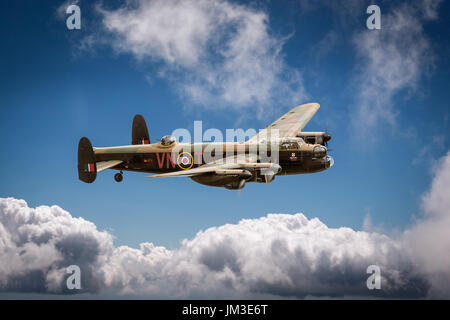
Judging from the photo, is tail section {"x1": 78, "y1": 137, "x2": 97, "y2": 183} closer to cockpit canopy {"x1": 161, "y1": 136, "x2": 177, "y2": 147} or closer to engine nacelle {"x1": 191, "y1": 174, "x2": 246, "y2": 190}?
cockpit canopy {"x1": 161, "y1": 136, "x2": 177, "y2": 147}

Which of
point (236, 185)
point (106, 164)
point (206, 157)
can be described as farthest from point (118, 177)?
point (236, 185)

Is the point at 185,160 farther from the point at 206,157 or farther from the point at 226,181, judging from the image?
the point at 226,181

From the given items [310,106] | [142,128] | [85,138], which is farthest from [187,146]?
[310,106]

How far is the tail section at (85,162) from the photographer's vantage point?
28094 millimetres

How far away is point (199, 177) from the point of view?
25359 mm

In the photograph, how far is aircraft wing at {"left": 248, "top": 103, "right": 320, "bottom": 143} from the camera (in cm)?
3431

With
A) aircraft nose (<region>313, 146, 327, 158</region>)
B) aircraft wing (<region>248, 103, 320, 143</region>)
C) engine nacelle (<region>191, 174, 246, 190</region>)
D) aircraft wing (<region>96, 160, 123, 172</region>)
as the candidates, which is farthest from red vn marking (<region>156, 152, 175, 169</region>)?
aircraft nose (<region>313, 146, 327, 158</region>)

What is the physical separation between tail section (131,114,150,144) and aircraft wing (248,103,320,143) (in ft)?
26.3

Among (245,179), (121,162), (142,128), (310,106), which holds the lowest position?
(245,179)

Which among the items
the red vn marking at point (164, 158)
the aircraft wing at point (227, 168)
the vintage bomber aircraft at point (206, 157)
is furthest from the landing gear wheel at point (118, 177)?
the aircraft wing at point (227, 168)

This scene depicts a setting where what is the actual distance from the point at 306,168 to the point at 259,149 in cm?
349

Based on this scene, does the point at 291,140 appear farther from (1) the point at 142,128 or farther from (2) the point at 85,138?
(2) the point at 85,138

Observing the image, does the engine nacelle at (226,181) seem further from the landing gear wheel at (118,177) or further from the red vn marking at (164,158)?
the landing gear wheel at (118,177)

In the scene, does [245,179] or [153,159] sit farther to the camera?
[153,159]
